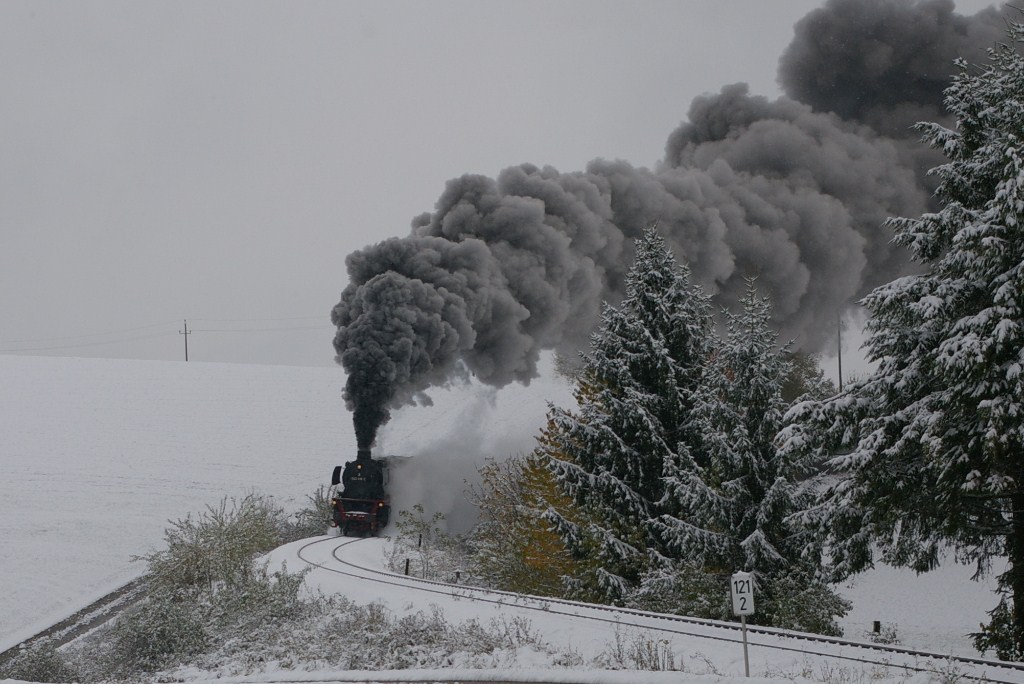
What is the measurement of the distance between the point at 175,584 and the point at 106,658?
5131 mm

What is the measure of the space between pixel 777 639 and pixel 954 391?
3715 millimetres

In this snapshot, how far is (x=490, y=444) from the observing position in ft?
120

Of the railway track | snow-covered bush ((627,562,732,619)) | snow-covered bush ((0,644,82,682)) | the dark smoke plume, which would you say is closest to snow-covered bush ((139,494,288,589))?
the railway track

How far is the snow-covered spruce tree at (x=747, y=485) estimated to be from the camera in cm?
1520

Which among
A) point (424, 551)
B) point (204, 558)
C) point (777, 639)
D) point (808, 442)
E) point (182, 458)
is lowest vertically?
point (424, 551)

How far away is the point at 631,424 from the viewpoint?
17797 mm

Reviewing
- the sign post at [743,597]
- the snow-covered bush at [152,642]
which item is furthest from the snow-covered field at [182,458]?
the sign post at [743,597]

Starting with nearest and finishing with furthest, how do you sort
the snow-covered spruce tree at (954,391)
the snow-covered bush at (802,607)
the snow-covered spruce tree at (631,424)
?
1. the snow-covered spruce tree at (954,391)
2. the snow-covered bush at (802,607)
3. the snow-covered spruce tree at (631,424)

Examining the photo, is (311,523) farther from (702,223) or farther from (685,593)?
(685,593)

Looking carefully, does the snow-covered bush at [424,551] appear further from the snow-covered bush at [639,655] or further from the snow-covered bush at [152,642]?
the snow-covered bush at [639,655]

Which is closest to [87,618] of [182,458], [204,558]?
[204,558]

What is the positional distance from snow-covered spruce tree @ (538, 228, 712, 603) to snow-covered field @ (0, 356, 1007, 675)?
767 centimetres

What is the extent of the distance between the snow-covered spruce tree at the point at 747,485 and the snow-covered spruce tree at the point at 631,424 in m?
0.93

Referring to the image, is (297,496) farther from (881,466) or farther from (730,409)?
(881,466)
